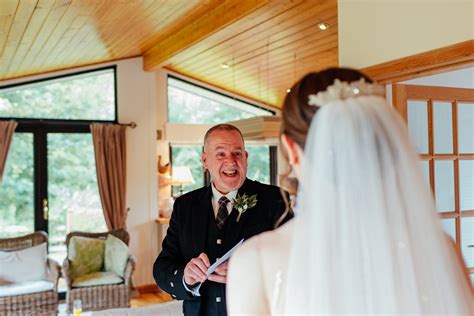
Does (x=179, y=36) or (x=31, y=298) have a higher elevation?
(x=179, y=36)

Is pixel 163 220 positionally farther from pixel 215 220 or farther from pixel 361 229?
pixel 361 229

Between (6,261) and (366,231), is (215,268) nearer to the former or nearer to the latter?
(366,231)

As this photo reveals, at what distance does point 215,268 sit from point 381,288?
0.93 meters

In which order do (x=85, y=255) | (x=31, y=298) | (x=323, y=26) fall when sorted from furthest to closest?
(x=85, y=255) < (x=31, y=298) < (x=323, y=26)

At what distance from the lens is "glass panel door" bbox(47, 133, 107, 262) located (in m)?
6.96

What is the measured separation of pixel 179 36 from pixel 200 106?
2366 millimetres

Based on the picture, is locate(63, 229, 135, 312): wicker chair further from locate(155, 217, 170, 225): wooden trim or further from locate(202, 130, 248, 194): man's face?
locate(202, 130, 248, 194): man's face

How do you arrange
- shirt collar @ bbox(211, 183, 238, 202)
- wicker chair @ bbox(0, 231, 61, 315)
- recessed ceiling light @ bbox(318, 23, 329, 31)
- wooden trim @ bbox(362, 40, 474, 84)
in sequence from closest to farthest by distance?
shirt collar @ bbox(211, 183, 238, 202), wooden trim @ bbox(362, 40, 474, 84), recessed ceiling light @ bbox(318, 23, 329, 31), wicker chair @ bbox(0, 231, 61, 315)

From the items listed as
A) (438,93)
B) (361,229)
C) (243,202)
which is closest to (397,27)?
(438,93)

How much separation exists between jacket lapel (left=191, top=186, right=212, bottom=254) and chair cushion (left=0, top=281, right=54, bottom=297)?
414 centimetres

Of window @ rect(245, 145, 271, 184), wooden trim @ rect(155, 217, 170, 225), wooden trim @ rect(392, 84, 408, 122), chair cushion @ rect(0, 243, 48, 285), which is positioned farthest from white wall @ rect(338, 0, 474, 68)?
window @ rect(245, 145, 271, 184)

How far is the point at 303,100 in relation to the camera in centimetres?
102

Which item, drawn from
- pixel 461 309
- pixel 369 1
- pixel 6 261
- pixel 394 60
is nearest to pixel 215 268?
pixel 461 309

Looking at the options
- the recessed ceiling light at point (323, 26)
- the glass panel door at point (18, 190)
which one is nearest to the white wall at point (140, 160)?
the glass panel door at point (18, 190)
